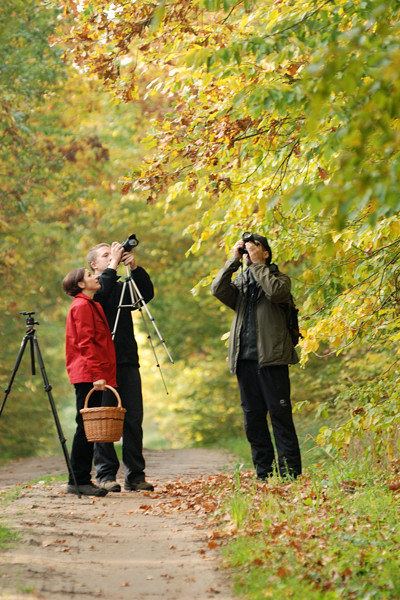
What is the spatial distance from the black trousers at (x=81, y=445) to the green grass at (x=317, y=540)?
1336mm

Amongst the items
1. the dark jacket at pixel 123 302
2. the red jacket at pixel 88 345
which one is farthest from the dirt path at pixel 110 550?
the dark jacket at pixel 123 302

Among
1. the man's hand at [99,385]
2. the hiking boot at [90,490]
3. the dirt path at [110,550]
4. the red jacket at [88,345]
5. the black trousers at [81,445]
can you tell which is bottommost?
the dirt path at [110,550]

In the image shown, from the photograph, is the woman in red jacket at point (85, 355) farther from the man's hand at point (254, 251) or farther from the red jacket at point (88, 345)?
the man's hand at point (254, 251)

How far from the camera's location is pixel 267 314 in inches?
255

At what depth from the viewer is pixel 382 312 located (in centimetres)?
652

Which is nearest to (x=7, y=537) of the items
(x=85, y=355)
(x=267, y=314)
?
(x=85, y=355)

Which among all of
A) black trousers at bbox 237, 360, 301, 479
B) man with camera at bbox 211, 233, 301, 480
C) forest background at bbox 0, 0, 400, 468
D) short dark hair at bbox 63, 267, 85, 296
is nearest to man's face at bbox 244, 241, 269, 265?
man with camera at bbox 211, 233, 301, 480

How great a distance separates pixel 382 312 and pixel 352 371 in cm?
608

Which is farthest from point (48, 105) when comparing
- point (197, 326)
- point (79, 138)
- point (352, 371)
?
point (352, 371)

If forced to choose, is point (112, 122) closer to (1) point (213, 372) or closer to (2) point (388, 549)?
(1) point (213, 372)

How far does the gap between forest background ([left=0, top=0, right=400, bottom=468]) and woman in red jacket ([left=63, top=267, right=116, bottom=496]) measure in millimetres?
1019

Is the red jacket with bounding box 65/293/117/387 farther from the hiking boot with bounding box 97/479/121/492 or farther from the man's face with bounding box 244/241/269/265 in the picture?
the man's face with bounding box 244/241/269/265

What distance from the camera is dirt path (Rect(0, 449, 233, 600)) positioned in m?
3.88

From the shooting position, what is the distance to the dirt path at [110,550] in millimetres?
3885
